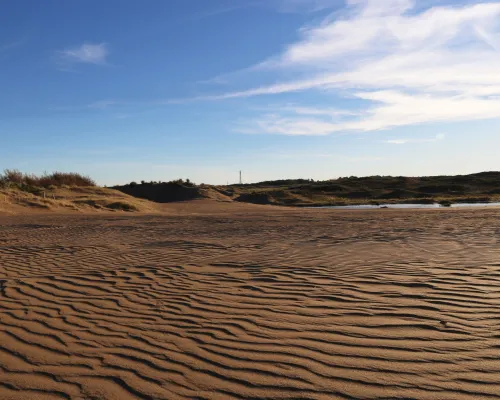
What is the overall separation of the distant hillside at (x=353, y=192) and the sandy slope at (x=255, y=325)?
27461 millimetres

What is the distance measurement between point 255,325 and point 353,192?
40.0m

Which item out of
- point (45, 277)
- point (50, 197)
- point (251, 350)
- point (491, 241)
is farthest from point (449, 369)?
point (50, 197)

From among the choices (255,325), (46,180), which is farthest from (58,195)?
(255,325)

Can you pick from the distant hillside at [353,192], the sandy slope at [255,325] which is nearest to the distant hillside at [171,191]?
the distant hillside at [353,192]

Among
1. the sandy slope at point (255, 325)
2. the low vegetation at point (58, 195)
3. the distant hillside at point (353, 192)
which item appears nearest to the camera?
the sandy slope at point (255, 325)

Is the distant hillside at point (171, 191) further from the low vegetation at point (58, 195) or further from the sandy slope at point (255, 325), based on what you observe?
the sandy slope at point (255, 325)

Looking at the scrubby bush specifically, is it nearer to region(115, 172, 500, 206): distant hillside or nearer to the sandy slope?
region(115, 172, 500, 206): distant hillside

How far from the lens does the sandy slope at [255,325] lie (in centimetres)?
297

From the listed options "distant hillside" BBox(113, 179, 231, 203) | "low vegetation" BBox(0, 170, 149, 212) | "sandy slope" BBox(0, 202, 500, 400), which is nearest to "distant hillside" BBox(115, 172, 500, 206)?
"distant hillside" BBox(113, 179, 231, 203)

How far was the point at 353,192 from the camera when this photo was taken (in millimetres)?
42969

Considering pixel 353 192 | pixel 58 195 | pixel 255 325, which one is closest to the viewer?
pixel 255 325

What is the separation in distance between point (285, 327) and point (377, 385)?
1.21 meters

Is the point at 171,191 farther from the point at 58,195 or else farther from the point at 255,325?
the point at 255,325

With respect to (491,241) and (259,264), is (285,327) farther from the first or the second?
(491,241)
